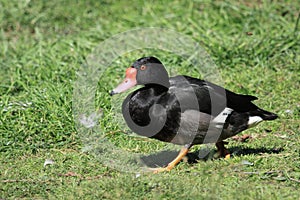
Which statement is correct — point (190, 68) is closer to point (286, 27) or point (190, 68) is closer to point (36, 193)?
point (286, 27)

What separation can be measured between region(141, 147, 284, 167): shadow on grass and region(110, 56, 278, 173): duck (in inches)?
6.7

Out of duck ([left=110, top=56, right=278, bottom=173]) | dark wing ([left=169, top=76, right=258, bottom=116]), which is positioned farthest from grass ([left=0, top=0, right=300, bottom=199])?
dark wing ([left=169, top=76, right=258, bottom=116])

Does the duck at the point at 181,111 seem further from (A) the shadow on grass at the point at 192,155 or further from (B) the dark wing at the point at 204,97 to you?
(A) the shadow on grass at the point at 192,155

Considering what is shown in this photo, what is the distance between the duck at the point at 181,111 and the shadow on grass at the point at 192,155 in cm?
17

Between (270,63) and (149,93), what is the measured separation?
339 cm

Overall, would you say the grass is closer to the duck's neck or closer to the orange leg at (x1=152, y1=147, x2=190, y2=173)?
the orange leg at (x1=152, y1=147, x2=190, y2=173)

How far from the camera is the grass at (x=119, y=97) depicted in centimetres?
543

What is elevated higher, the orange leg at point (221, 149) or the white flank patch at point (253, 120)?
the white flank patch at point (253, 120)

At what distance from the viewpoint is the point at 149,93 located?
605 cm

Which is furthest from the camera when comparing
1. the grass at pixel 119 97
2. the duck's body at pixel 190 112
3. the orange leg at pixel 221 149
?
the orange leg at pixel 221 149

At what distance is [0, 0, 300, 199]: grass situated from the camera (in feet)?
17.8

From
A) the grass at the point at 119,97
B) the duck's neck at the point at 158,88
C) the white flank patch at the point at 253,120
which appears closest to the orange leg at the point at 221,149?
the grass at the point at 119,97

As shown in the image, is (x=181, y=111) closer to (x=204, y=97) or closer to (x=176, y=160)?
(x=204, y=97)

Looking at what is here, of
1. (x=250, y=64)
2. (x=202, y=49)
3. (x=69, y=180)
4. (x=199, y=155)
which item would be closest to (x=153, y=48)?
(x=202, y=49)
